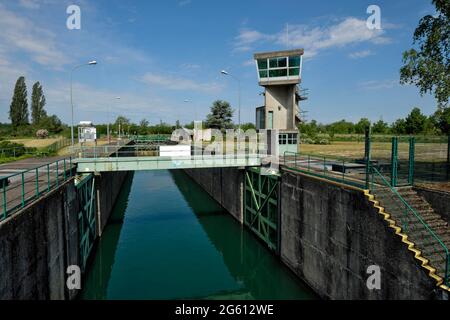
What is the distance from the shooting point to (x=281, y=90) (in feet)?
108

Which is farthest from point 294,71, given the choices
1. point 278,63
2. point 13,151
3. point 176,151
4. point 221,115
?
point 221,115

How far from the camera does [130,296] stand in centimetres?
1517

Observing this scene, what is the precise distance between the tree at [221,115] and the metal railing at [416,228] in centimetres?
6398

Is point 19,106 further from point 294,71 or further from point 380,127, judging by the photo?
point 380,127

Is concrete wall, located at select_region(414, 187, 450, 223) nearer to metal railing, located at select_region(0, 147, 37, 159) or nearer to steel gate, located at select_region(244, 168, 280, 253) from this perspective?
steel gate, located at select_region(244, 168, 280, 253)

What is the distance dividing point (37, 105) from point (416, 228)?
107302 millimetres

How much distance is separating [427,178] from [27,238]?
17.3 m

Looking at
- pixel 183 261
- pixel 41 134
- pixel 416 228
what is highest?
pixel 41 134

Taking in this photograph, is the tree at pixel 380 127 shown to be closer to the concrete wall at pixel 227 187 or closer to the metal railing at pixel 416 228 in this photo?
the concrete wall at pixel 227 187

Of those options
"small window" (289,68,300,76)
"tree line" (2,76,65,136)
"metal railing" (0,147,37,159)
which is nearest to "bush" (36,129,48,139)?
"tree line" (2,76,65,136)

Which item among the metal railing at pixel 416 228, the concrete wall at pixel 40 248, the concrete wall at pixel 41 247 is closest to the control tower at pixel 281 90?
the metal railing at pixel 416 228

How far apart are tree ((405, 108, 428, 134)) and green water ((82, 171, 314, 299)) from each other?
54.9 m

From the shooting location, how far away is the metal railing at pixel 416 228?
8.98 meters

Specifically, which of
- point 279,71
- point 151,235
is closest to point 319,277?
point 151,235
